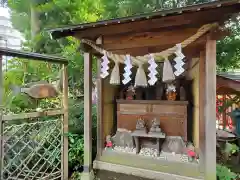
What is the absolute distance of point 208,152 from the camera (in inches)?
110

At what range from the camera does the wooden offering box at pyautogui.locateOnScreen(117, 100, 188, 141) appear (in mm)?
3760

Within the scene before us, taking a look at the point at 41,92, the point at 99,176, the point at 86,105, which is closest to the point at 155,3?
the point at 86,105

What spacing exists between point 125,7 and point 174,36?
94.7 inches

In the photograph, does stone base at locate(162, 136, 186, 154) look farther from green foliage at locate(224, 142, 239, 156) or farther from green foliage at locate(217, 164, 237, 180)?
green foliage at locate(224, 142, 239, 156)

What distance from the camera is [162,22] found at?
2977 millimetres

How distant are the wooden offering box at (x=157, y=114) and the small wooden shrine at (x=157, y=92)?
17 mm

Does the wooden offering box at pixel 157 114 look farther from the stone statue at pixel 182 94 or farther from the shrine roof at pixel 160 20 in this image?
the shrine roof at pixel 160 20

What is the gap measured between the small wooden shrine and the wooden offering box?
2 centimetres

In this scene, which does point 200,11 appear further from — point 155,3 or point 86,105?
point 155,3

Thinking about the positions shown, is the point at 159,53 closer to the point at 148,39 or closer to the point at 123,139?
the point at 148,39

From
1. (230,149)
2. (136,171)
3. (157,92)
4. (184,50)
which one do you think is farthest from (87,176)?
(230,149)

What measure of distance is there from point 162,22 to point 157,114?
1741 mm

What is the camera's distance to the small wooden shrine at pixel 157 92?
2789 mm

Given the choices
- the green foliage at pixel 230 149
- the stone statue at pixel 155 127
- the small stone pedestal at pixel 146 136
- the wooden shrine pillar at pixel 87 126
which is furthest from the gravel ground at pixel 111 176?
the green foliage at pixel 230 149
